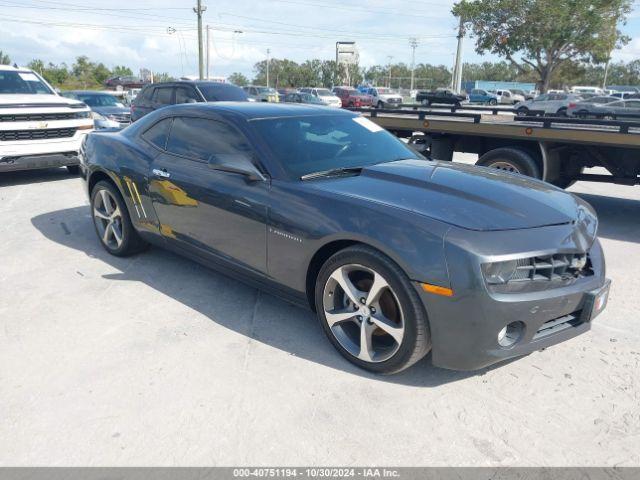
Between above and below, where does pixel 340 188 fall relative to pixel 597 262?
above

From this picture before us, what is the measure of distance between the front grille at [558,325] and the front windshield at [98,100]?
14090 mm

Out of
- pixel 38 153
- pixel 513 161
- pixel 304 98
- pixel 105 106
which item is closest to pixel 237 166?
pixel 513 161

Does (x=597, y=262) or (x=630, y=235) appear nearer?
(x=597, y=262)

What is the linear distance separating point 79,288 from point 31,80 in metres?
6.90

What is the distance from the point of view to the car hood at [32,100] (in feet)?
26.5

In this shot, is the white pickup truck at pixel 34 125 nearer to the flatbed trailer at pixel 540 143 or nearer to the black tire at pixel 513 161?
A: the flatbed trailer at pixel 540 143

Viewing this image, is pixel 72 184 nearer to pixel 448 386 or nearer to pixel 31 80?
pixel 31 80

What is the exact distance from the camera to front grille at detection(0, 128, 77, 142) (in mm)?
7862

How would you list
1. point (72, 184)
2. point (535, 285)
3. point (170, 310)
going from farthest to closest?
point (72, 184), point (170, 310), point (535, 285)

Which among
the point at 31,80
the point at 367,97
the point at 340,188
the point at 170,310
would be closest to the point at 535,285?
the point at 340,188

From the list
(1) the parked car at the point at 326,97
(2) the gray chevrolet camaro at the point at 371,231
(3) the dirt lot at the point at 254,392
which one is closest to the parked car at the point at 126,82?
(1) the parked car at the point at 326,97

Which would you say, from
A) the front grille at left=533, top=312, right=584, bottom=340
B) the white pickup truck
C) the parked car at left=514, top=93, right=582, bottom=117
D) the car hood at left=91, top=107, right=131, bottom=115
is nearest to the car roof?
the front grille at left=533, top=312, right=584, bottom=340

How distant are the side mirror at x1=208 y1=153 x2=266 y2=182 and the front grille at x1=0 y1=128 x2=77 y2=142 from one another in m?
6.02

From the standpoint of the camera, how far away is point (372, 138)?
418 cm
